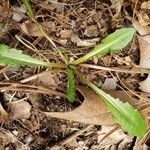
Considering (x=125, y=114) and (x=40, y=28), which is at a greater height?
(x=40, y=28)

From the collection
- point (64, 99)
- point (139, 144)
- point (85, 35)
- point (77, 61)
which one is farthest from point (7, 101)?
point (139, 144)

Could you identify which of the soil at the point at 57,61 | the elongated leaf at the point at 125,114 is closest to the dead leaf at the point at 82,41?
the soil at the point at 57,61

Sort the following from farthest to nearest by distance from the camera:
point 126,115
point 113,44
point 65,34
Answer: point 65,34, point 113,44, point 126,115

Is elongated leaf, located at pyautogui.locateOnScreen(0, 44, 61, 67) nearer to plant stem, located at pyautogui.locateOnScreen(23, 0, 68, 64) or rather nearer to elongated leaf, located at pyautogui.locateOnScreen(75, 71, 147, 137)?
plant stem, located at pyautogui.locateOnScreen(23, 0, 68, 64)

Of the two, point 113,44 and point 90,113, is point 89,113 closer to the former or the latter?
point 90,113

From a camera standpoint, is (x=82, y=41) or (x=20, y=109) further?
(x=82, y=41)

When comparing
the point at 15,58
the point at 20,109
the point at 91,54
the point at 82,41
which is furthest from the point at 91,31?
the point at 20,109

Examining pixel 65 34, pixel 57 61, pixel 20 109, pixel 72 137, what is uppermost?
pixel 65 34

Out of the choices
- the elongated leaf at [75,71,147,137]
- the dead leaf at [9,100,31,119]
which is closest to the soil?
the dead leaf at [9,100,31,119]
